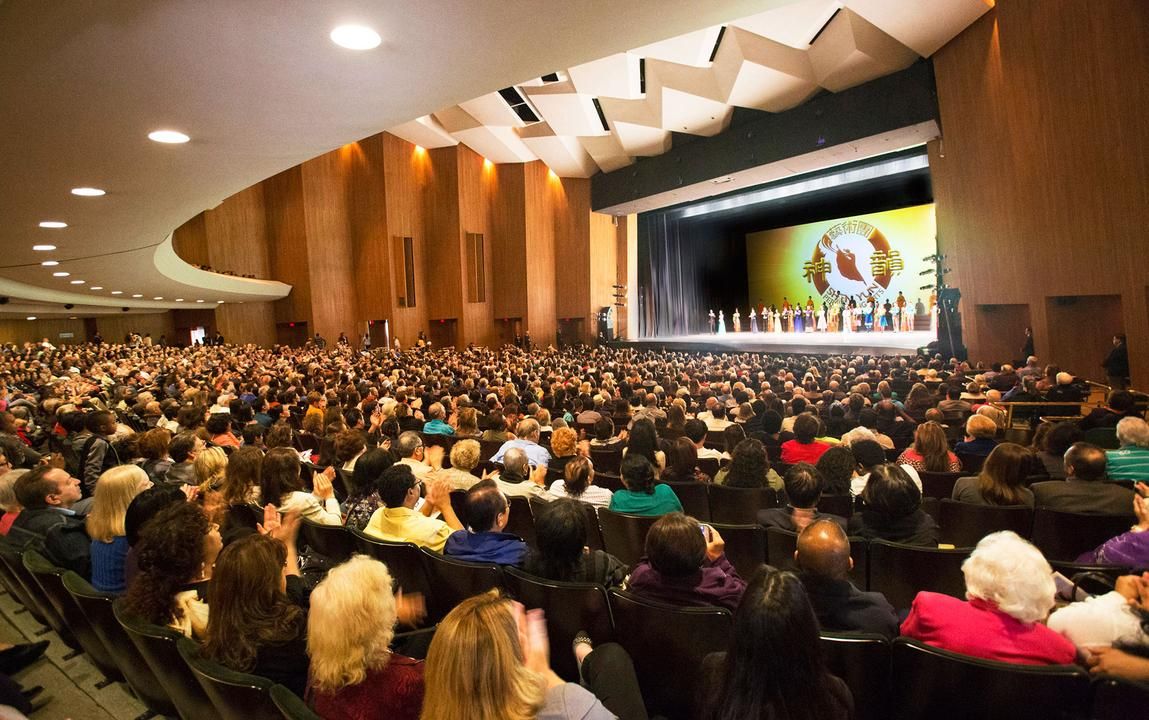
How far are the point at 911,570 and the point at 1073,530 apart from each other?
1.11 metres

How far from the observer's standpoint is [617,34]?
2.99 m

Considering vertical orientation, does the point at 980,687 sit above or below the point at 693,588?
below

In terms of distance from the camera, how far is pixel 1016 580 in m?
1.83

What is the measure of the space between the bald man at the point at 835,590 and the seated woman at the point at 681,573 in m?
0.28

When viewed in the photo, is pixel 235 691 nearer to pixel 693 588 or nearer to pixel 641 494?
pixel 693 588

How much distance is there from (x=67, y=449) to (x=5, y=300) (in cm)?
1587

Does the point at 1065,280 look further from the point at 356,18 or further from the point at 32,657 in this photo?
the point at 32,657

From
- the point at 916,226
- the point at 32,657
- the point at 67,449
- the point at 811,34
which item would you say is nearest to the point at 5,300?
the point at 67,449

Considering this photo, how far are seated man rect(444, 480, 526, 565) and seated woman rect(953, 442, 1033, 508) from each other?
8.53 ft

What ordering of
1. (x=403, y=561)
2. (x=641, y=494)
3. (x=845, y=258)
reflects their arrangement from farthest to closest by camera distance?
(x=845, y=258)
(x=641, y=494)
(x=403, y=561)

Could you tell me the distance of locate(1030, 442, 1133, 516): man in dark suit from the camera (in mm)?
3260

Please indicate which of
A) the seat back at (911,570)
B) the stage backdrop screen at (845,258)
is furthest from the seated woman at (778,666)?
the stage backdrop screen at (845,258)

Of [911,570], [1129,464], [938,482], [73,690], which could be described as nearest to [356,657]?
[73,690]

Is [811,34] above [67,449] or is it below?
above
